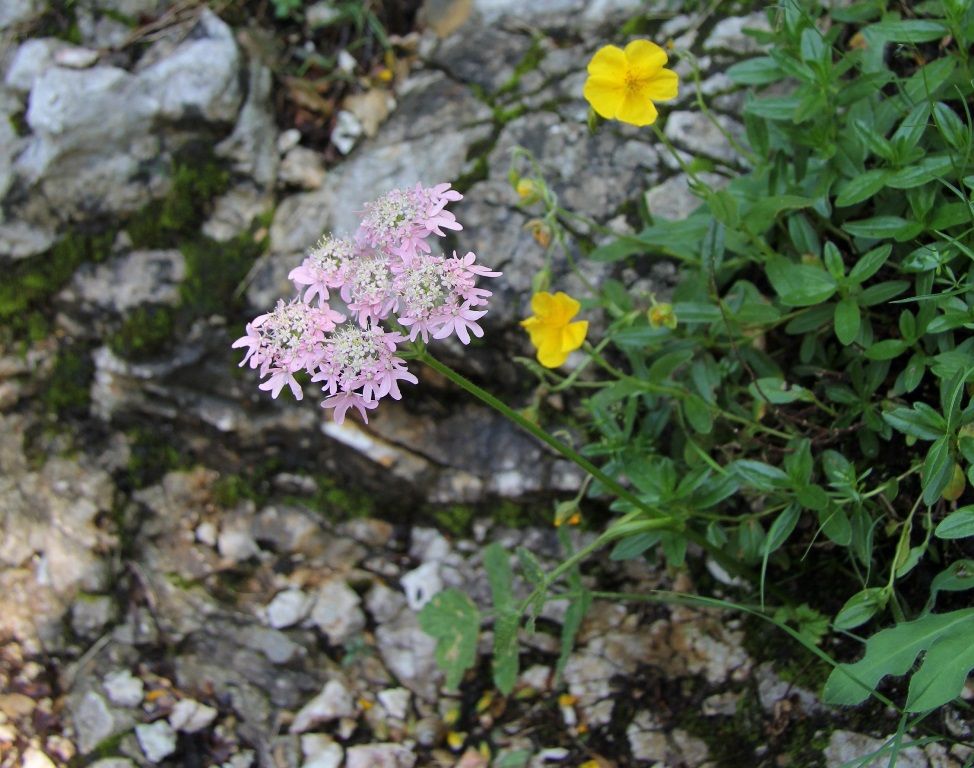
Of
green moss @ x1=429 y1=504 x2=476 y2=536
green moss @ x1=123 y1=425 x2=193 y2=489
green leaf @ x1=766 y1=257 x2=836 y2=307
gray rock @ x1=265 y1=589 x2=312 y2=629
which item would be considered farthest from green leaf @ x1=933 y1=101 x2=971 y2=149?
green moss @ x1=123 y1=425 x2=193 y2=489

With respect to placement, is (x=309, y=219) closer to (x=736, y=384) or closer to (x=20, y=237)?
(x=20, y=237)

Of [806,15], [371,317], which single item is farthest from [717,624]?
[806,15]

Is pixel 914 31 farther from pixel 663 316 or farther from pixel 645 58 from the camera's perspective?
pixel 663 316

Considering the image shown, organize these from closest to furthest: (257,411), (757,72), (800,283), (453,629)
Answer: (800,283), (757,72), (453,629), (257,411)

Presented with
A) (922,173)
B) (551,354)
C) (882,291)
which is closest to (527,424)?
(551,354)

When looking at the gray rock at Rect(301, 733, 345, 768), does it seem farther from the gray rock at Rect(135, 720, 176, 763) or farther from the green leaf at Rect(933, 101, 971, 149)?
the green leaf at Rect(933, 101, 971, 149)

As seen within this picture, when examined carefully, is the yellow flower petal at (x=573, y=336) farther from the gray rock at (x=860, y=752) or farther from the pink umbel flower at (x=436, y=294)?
the gray rock at (x=860, y=752)
